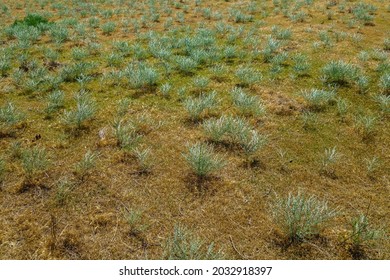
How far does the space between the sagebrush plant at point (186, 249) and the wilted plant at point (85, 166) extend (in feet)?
6.43

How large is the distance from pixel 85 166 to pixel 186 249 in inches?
96.0

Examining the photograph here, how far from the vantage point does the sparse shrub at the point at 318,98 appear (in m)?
7.22

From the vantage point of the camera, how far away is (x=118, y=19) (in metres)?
16.8

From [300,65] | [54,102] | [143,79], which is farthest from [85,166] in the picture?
[300,65]

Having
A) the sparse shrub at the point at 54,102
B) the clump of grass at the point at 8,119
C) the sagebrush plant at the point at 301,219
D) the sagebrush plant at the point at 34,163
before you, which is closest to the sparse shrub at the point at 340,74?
the sagebrush plant at the point at 301,219

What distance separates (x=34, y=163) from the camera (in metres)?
5.12

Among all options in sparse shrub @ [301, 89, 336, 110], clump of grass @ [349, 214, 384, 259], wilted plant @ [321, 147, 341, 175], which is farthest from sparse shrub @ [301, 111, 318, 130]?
clump of grass @ [349, 214, 384, 259]

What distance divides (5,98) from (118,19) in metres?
10.6

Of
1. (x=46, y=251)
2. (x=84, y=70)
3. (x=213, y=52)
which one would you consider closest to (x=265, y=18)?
(x=213, y=52)

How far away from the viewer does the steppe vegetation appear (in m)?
4.12

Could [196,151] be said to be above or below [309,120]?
above

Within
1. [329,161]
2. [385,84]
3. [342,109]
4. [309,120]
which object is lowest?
[329,161]

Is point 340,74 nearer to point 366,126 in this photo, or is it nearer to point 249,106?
point 366,126

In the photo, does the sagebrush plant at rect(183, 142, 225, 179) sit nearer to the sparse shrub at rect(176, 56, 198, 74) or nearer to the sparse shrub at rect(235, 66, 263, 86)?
the sparse shrub at rect(235, 66, 263, 86)
